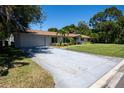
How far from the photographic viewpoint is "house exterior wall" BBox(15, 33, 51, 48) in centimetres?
2750

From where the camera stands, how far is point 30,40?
29469mm

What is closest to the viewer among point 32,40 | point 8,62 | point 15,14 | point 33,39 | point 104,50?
point 8,62

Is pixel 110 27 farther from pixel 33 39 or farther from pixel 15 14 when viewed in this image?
pixel 15 14

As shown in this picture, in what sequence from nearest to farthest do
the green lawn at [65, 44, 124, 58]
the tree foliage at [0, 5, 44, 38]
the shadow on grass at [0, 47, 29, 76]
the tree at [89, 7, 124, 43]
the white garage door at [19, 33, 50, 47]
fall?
the shadow on grass at [0, 47, 29, 76] < the tree foliage at [0, 5, 44, 38] < the green lawn at [65, 44, 124, 58] < the white garage door at [19, 33, 50, 47] < the tree at [89, 7, 124, 43]

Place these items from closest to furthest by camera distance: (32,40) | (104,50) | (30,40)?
1. (104,50)
2. (30,40)
3. (32,40)

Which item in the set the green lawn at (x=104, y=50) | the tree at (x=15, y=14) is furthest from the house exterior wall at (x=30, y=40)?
the tree at (x=15, y=14)

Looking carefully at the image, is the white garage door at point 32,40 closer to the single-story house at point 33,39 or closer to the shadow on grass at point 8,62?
the single-story house at point 33,39

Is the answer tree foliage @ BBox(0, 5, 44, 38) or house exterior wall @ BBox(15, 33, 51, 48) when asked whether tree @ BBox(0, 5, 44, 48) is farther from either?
house exterior wall @ BBox(15, 33, 51, 48)

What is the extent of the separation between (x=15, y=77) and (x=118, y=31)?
4717 cm

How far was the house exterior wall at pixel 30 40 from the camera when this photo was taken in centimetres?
2750

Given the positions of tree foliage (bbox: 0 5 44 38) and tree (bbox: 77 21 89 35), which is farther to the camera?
tree (bbox: 77 21 89 35)

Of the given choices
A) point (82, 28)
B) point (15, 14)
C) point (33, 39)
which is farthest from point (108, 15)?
point (15, 14)

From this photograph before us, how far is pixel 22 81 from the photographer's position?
24.2 ft

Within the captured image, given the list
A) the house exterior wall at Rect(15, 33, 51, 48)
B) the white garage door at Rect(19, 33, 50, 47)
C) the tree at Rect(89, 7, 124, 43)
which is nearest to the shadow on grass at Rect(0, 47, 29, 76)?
the house exterior wall at Rect(15, 33, 51, 48)
